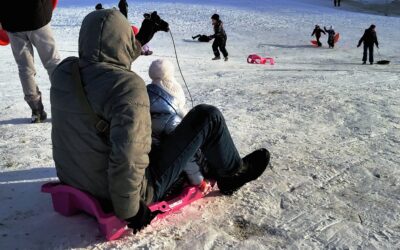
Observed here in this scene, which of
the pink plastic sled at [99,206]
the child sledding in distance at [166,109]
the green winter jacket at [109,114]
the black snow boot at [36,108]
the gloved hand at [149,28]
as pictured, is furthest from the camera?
the black snow boot at [36,108]

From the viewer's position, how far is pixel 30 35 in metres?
4.64

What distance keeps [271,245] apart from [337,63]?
12773 mm

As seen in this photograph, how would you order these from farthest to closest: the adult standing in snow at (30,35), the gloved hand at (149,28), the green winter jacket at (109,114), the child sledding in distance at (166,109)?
the adult standing in snow at (30,35) → the gloved hand at (149,28) → the child sledding in distance at (166,109) → the green winter jacket at (109,114)

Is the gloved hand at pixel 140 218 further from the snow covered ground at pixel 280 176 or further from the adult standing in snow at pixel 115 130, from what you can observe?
the snow covered ground at pixel 280 176

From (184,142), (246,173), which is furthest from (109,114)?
(246,173)

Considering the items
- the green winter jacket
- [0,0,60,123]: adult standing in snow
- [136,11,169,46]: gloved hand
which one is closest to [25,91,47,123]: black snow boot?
[0,0,60,123]: adult standing in snow

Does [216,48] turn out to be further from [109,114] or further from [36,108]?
[109,114]

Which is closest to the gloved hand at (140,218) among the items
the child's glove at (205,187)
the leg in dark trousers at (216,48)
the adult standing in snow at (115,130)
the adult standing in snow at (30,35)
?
the adult standing in snow at (115,130)

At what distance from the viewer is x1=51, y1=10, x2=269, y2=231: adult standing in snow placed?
2.30 meters

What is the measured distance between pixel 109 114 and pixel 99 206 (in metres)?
0.58

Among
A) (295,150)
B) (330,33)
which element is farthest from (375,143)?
(330,33)

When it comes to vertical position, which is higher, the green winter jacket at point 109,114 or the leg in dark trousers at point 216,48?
the green winter jacket at point 109,114

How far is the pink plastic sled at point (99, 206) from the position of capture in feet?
8.48

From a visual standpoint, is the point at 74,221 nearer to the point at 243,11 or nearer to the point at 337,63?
the point at 337,63
